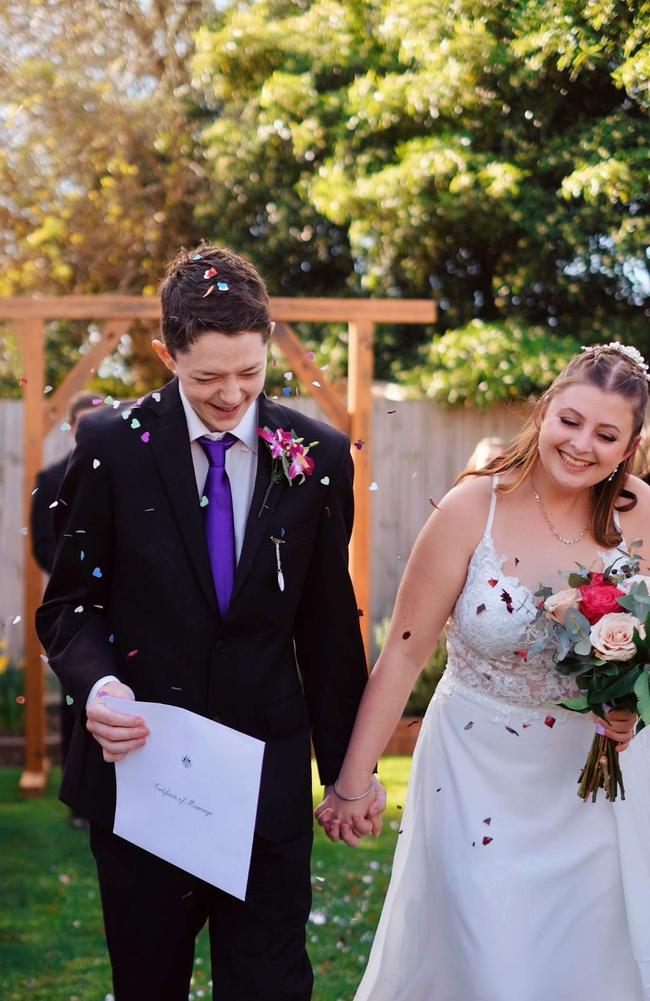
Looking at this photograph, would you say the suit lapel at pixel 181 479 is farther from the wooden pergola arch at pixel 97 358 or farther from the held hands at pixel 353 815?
the wooden pergola arch at pixel 97 358

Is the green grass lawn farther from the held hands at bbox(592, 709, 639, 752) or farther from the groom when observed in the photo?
the held hands at bbox(592, 709, 639, 752)

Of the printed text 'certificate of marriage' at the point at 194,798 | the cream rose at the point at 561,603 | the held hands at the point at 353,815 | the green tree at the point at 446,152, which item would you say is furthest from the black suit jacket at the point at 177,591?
the green tree at the point at 446,152

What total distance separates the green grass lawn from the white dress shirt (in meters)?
1.33

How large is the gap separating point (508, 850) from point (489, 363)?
5.20 meters

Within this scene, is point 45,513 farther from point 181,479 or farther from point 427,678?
point 181,479

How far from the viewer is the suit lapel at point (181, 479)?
2.40 metres

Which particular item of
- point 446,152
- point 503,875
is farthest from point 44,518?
point 503,875

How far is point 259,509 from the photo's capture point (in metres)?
2.46

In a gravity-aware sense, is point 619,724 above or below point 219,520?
below

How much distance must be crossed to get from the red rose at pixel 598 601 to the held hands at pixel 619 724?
0.20 m

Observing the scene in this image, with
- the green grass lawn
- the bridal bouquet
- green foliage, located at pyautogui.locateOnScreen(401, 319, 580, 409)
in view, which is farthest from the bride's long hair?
green foliage, located at pyautogui.locateOnScreen(401, 319, 580, 409)

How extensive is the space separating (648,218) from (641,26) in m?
0.65

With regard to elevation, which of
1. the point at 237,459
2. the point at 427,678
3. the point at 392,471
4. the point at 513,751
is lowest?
the point at 427,678

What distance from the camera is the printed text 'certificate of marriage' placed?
235cm
